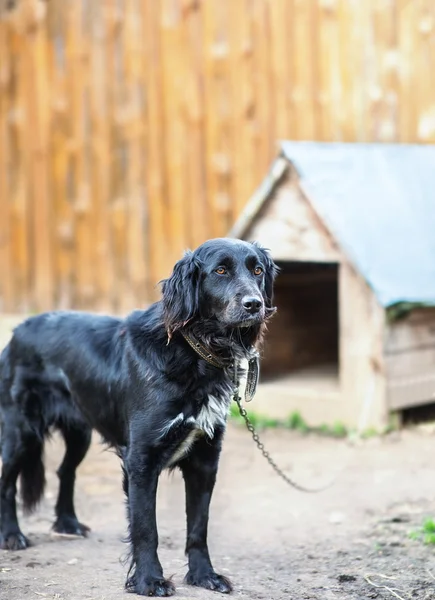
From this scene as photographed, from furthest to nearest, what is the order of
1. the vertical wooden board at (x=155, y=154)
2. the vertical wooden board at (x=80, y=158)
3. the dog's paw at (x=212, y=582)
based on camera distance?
1. the vertical wooden board at (x=80, y=158)
2. the vertical wooden board at (x=155, y=154)
3. the dog's paw at (x=212, y=582)

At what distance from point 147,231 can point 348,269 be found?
2.68 m

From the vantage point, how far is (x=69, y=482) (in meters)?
4.88

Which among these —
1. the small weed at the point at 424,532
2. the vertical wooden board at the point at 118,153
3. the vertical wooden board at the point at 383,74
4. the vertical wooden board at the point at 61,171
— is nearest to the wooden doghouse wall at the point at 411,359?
the small weed at the point at 424,532

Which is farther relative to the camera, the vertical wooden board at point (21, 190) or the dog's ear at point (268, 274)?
the vertical wooden board at point (21, 190)

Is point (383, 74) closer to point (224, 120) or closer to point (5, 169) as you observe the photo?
point (224, 120)

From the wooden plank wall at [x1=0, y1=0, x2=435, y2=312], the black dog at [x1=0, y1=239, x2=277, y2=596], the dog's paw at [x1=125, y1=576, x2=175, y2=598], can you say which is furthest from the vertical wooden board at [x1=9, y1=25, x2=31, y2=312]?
the dog's paw at [x1=125, y1=576, x2=175, y2=598]

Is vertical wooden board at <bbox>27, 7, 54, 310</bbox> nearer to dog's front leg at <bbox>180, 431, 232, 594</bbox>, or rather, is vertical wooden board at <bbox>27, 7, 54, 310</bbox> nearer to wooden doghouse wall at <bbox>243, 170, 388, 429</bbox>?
wooden doghouse wall at <bbox>243, 170, 388, 429</bbox>

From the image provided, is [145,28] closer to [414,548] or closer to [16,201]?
[16,201]

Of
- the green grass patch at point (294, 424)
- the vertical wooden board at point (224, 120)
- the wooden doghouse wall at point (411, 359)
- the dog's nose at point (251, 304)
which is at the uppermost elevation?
the vertical wooden board at point (224, 120)

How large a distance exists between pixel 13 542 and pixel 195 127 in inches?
189

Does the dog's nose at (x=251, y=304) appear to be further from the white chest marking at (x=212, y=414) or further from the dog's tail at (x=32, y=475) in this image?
the dog's tail at (x=32, y=475)

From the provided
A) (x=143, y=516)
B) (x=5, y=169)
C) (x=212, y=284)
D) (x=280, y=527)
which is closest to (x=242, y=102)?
(x=5, y=169)

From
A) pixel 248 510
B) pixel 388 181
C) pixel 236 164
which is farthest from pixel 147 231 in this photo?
pixel 248 510

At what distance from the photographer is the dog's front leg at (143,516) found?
12.2 feet
